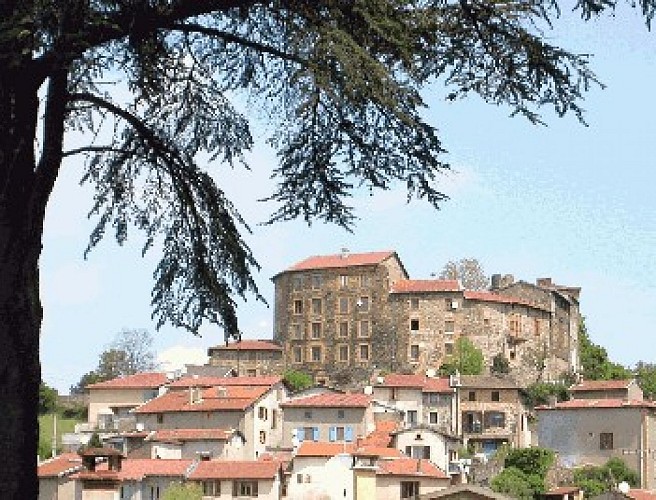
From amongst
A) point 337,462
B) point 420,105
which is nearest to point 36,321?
point 420,105

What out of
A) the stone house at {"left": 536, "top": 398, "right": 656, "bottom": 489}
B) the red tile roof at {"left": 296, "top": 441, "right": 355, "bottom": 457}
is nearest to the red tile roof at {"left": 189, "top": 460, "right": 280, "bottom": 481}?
the red tile roof at {"left": 296, "top": 441, "right": 355, "bottom": 457}

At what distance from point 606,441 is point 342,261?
3024 cm

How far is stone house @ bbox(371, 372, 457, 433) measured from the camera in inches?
2731

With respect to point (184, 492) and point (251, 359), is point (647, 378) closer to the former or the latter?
point (251, 359)

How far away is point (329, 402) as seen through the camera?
6250 cm

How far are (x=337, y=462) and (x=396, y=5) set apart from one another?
147 feet

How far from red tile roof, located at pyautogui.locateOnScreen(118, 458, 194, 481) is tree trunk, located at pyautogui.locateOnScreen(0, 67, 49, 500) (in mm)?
43419

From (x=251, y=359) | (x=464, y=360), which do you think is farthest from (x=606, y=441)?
(x=251, y=359)

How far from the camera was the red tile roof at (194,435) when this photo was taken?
57062 mm

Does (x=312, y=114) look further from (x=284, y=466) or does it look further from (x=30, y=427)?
(x=284, y=466)

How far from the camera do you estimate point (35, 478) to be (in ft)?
19.4

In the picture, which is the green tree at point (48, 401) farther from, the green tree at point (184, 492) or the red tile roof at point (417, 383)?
the green tree at point (184, 492)

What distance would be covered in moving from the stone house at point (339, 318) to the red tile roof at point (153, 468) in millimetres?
30754

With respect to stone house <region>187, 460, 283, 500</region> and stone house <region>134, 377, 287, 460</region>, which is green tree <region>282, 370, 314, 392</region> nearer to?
stone house <region>134, 377, 287, 460</region>
